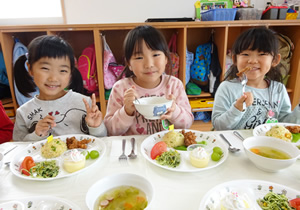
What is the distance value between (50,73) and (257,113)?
52.5 inches

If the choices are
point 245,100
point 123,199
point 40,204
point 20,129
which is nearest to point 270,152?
point 245,100

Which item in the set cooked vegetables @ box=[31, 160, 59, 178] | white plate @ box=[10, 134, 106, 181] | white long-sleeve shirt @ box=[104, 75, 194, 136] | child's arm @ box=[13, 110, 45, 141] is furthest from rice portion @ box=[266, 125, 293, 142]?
child's arm @ box=[13, 110, 45, 141]

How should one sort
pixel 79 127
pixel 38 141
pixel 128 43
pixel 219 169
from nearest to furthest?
pixel 219 169
pixel 38 141
pixel 128 43
pixel 79 127

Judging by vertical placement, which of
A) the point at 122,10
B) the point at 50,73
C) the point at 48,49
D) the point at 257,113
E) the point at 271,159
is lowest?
the point at 257,113

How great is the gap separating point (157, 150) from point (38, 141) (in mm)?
611

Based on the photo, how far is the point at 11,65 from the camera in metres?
2.36

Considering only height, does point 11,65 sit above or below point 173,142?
above

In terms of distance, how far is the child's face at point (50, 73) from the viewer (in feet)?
3.67

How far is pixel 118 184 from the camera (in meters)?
0.67

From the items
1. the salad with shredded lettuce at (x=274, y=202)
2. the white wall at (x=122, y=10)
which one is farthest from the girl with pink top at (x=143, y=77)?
the white wall at (x=122, y=10)

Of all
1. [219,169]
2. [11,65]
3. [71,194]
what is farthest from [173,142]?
[11,65]

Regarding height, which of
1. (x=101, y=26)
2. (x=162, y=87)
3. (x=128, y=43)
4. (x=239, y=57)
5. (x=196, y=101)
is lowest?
(x=196, y=101)

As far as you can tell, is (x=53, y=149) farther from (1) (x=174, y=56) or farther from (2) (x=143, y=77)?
(1) (x=174, y=56)

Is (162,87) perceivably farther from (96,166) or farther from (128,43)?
(96,166)
